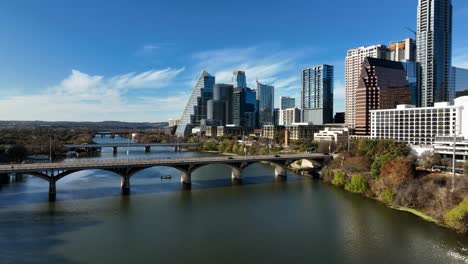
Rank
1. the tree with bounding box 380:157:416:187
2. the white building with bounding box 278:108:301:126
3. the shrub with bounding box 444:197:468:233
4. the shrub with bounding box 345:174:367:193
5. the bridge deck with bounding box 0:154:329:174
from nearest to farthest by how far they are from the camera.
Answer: the shrub with bounding box 444:197:468:233
the tree with bounding box 380:157:416:187
the bridge deck with bounding box 0:154:329:174
the shrub with bounding box 345:174:367:193
the white building with bounding box 278:108:301:126

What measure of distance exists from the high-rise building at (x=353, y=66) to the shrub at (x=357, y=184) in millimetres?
84081

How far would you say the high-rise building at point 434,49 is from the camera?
380 feet

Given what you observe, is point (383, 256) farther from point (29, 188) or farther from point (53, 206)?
point (29, 188)

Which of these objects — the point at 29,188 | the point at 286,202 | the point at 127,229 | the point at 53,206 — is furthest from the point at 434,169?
the point at 29,188

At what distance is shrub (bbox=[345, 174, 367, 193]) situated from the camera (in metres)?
42.5

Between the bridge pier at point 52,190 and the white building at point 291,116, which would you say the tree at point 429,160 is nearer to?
the bridge pier at point 52,190

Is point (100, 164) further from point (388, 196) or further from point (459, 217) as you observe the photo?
point (459, 217)

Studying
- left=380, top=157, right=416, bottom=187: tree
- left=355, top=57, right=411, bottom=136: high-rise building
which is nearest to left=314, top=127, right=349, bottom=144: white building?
left=355, top=57, right=411, bottom=136: high-rise building

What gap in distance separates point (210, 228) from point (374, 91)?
225 ft

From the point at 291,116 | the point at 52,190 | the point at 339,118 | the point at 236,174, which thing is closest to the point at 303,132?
the point at 339,118

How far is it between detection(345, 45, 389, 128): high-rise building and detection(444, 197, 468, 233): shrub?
9855 cm

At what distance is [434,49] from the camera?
118m

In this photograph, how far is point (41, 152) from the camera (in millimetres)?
82438

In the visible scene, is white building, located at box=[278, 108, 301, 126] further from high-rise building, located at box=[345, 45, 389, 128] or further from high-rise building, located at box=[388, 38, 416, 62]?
high-rise building, located at box=[388, 38, 416, 62]
